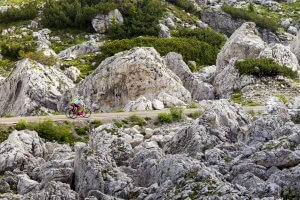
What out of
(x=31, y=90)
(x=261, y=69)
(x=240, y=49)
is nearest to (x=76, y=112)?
(x=31, y=90)

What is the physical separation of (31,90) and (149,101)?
37.8 ft

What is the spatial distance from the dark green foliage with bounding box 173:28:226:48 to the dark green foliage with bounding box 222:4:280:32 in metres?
17.0

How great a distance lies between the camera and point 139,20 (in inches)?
3888

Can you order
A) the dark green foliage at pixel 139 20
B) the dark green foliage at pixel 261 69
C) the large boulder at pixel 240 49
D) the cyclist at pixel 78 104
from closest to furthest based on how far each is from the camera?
the cyclist at pixel 78 104
the dark green foliage at pixel 261 69
the large boulder at pixel 240 49
the dark green foliage at pixel 139 20

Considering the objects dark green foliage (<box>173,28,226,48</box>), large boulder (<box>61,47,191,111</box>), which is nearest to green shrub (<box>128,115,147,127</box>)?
large boulder (<box>61,47,191,111</box>)

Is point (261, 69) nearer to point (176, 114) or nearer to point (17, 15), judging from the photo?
point (176, 114)

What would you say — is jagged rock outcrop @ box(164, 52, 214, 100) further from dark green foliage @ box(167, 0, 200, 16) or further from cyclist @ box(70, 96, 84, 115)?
dark green foliage @ box(167, 0, 200, 16)

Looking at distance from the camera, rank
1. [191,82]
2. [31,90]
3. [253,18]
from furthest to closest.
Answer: [253,18], [191,82], [31,90]

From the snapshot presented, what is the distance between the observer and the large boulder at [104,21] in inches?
3848

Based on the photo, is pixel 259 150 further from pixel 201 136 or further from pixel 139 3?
pixel 139 3

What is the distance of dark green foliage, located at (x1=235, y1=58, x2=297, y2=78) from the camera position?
179 ft

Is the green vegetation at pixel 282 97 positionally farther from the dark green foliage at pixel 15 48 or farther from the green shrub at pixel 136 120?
the dark green foliage at pixel 15 48

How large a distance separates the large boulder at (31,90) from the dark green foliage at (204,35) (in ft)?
143

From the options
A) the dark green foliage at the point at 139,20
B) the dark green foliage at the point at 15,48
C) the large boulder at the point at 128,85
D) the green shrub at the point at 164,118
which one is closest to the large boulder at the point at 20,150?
the green shrub at the point at 164,118
